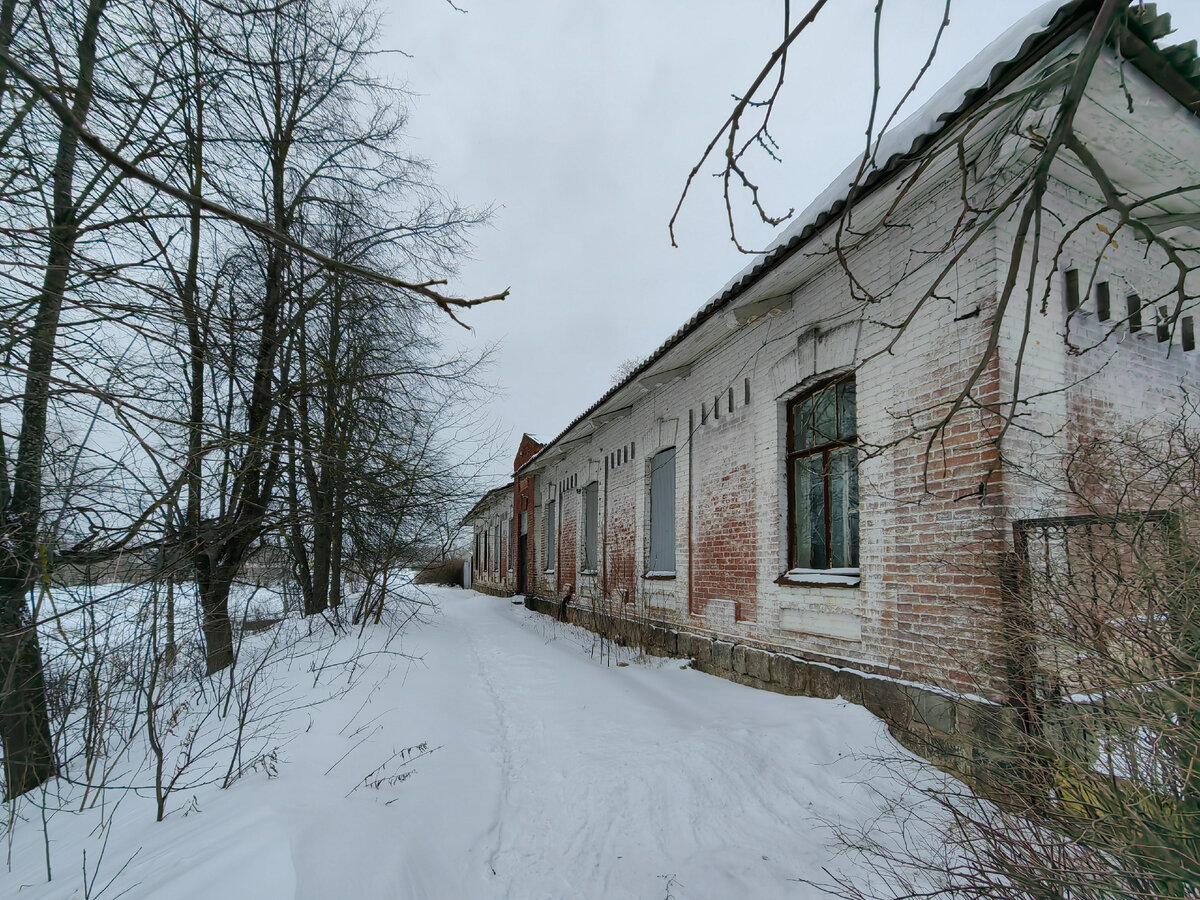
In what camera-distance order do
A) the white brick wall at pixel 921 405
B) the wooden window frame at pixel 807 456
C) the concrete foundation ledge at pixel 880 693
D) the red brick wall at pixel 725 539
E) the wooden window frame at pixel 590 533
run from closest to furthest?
the concrete foundation ledge at pixel 880 693 → the white brick wall at pixel 921 405 → the wooden window frame at pixel 807 456 → the red brick wall at pixel 725 539 → the wooden window frame at pixel 590 533

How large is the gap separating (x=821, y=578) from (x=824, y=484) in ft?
2.95

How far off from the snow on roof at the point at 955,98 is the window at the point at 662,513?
4180mm

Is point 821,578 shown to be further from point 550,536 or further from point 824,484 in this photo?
point 550,536

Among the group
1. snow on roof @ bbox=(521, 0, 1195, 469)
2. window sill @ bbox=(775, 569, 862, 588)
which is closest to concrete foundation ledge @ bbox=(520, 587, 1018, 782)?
window sill @ bbox=(775, 569, 862, 588)

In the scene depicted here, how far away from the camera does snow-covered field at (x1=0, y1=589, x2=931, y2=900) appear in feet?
8.81

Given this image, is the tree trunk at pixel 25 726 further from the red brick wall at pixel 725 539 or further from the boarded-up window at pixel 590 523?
the boarded-up window at pixel 590 523

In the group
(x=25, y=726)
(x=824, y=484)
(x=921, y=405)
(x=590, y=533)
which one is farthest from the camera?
(x=590, y=533)

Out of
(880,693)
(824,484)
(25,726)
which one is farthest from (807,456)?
(25,726)

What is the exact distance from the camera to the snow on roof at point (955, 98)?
2.90 meters

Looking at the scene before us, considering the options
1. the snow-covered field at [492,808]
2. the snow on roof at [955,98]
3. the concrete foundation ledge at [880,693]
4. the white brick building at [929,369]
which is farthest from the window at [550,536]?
the snow on roof at [955,98]

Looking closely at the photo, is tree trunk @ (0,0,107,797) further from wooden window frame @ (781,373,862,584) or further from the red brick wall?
the red brick wall

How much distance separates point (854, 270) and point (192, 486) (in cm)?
527

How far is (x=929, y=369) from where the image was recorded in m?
4.34

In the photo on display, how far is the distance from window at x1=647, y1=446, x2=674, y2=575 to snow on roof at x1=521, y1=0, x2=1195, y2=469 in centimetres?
418
